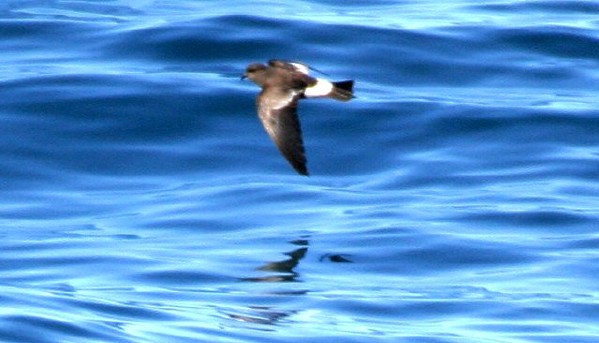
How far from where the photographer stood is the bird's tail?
1162 cm

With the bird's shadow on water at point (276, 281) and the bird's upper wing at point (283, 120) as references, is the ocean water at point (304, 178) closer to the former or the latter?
the bird's shadow on water at point (276, 281)

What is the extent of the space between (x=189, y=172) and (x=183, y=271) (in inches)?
189

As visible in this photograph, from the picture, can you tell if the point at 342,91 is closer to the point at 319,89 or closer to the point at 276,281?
the point at 319,89

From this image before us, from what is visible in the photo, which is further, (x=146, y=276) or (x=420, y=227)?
(x=420, y=227)

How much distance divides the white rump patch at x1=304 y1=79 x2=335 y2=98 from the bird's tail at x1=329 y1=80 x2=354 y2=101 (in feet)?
0.11

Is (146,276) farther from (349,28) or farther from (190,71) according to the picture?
(349,28)

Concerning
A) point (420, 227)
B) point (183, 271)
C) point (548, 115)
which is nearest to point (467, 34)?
point (548, 115)

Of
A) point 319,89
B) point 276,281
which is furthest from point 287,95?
point 276,281

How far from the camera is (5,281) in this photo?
13.0 m

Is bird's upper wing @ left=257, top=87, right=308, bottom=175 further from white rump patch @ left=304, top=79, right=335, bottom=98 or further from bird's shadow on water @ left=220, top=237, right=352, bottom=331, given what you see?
bird's shadow on water @ left=220, top=237, right=352, bottom=331

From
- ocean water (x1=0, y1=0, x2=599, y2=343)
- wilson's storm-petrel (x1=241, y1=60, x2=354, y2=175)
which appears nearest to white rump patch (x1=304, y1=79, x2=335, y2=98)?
wilson's storm-petrel (x1=241, y1=60, x2=354, y2=175)

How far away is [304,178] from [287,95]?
6.39 meters

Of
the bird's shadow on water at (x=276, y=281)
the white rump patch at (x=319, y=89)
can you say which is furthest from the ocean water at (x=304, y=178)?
the white rump patch at (x=319, y=89)

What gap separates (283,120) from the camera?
11.6 m
